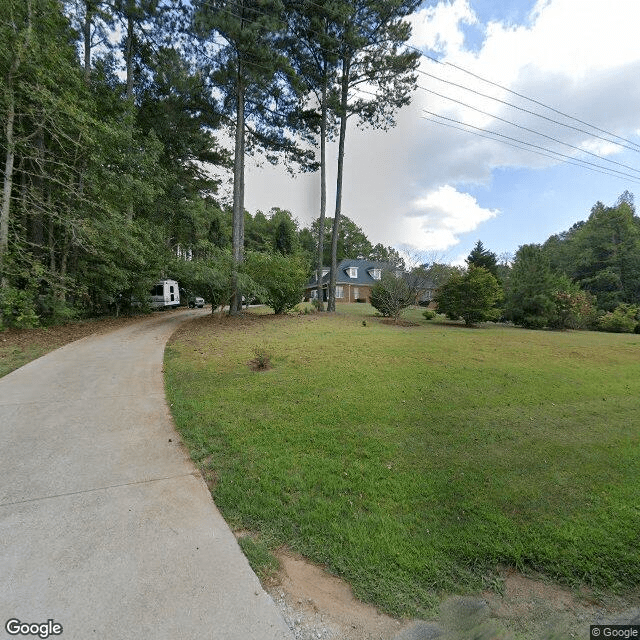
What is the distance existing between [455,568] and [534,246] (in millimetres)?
20624

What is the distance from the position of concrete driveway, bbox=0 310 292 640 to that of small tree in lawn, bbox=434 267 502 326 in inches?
557

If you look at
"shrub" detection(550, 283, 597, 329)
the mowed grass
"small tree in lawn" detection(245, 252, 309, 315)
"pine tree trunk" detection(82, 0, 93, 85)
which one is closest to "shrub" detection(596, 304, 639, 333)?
"shrub" detection(550, 283, 597, 329)

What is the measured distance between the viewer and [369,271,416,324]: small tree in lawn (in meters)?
14.8

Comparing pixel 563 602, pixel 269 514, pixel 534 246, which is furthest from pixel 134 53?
pixel 534 246

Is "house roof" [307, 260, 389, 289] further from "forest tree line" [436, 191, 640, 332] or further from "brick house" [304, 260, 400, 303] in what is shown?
"forest tree line" [436, 191, 640, 332]

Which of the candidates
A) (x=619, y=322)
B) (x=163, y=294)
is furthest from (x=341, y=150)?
(x=619, y=322)

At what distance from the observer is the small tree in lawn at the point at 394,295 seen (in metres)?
14.8

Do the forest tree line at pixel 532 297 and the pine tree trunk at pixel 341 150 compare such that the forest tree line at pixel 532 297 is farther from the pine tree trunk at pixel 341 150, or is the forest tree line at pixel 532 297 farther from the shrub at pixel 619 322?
the pine tree trunk at pixel 341 150

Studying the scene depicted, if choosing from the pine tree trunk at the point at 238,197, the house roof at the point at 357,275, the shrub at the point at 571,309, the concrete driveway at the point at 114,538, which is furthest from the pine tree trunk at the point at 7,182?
the house roof at the point at 357,275

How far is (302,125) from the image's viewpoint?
1550 cm

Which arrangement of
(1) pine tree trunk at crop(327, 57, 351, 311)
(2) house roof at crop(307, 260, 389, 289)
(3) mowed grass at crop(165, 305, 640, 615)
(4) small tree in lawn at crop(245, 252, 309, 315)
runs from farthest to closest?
(2) house roof at crop(307, 260, 389, 289)
(1) pine tree trunk at crop(327, 57, 351, 311)
(4) small tree in lawn at crop(245, 252, 309, 315)
(3) mowed grass at crop(165, 305, 640, 615)

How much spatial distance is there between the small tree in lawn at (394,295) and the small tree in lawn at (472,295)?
179 centimetres

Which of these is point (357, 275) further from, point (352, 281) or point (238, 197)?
point (238, 197)

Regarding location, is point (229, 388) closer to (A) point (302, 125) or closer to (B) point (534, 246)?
(A) point (302, 125)
